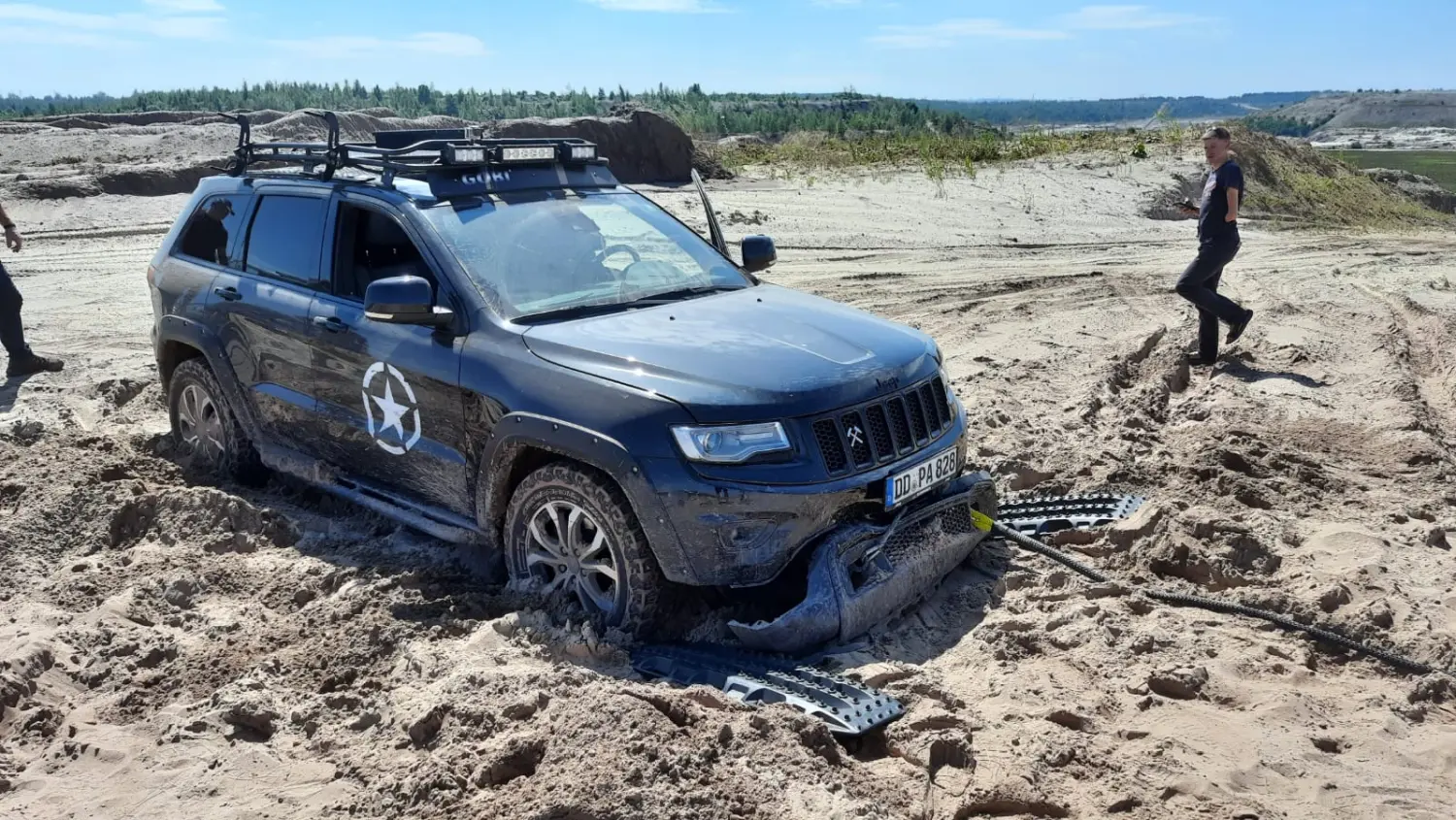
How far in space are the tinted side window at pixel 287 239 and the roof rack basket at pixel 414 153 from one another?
0.65 feet

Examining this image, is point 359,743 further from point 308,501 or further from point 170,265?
point 170,265

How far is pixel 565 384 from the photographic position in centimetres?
473

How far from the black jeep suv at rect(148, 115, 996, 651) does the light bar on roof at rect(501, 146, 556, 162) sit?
0.01 meters

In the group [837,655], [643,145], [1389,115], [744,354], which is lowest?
[837,655]

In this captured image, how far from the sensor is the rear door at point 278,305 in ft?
19.5

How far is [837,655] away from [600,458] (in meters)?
1.17

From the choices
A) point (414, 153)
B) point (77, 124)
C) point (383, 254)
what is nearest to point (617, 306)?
point (383, 254)

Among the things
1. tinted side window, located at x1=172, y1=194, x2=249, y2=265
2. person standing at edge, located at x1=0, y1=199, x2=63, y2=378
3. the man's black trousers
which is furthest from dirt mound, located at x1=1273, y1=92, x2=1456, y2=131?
tinted side window, located at x1=172, y1=194, x2=249, y2=265

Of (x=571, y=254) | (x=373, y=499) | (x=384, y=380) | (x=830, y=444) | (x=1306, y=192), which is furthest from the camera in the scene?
(x=1306, y=192)

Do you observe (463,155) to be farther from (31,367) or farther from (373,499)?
(31,367)

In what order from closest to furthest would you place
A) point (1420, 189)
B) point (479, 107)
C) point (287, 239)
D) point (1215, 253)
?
point (287, 239) < point (1215, 253) < point (1420, 189) < point (479, 107)

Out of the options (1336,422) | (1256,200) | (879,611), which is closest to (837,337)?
(879,611)

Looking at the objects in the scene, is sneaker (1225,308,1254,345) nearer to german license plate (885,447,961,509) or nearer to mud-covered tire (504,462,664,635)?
german license plate (885,447,961,509)

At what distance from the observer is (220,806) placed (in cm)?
382
